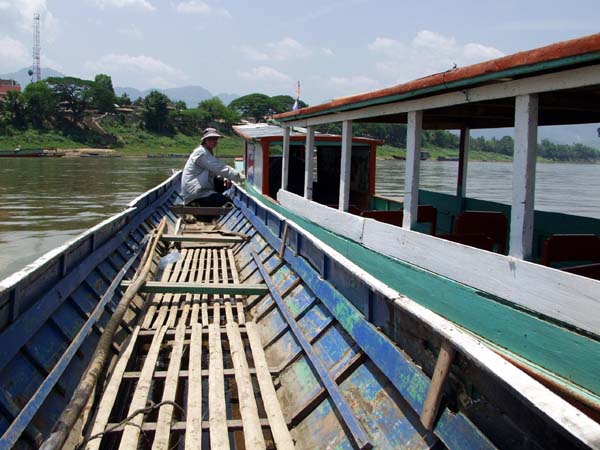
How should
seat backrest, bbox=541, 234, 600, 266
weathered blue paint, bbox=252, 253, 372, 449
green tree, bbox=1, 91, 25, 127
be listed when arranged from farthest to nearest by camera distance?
1. green tree, bbox=1, 91, 25, 127
2. seat backrest, bbox=541, 234, 600, 266
3. weathered blue paint, bbox=252, 253, 372, 449

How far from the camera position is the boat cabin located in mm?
9977

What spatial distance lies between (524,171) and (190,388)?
9.09 ft

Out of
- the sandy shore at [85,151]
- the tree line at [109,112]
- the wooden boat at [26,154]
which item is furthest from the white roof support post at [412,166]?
the sandy shore at [85,151]

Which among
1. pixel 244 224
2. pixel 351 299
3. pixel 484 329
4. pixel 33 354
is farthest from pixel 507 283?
pixel 244 224

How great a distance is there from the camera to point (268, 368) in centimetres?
402

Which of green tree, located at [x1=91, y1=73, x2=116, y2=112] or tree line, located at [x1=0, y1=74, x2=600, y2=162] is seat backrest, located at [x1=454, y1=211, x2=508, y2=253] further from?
green tree, located at [x1=91, y1=73, x2=116, y2=112]

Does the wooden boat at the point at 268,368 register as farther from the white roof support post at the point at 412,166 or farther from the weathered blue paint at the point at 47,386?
the white roof support post at the point at 412,166

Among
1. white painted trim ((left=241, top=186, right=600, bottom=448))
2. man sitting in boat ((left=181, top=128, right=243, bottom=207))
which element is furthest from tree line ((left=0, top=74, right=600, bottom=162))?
white painted trim ((left=241, top=186, right=600, bottom=448))

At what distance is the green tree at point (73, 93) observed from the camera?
80.9 meters

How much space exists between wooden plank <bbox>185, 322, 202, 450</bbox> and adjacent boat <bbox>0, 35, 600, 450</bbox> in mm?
15

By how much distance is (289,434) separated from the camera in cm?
313

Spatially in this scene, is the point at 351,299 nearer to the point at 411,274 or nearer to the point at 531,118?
the point at 411,274

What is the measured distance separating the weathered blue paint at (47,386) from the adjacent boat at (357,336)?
0.01 meters

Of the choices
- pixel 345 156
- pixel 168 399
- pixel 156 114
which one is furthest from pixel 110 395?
pixel 156 114
